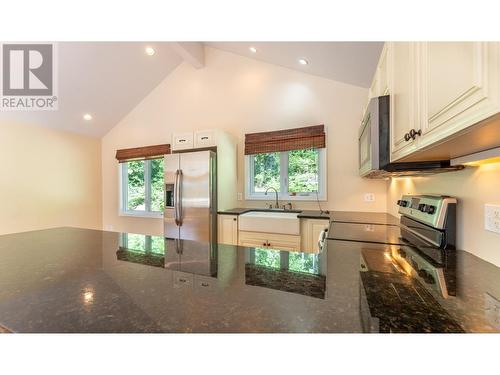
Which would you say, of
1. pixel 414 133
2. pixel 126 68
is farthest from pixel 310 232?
pixel 126 68

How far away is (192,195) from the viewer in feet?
9.64

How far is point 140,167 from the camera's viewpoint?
4.39 m

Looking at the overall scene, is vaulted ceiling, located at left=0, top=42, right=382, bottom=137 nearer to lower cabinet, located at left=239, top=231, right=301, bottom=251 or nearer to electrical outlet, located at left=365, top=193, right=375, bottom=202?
electrical outlet, located at left=365, top=193, right=375, bottom=202

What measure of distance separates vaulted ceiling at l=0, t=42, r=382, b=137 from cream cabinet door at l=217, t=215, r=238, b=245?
208 cm

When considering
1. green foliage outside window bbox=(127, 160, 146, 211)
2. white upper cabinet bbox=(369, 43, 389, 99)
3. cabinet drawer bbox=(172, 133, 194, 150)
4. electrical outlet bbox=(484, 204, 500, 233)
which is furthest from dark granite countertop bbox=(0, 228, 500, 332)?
green foliage outside window bbox=(127, 160, 146, 211)

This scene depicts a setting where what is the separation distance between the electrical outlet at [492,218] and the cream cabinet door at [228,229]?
2.22 meters

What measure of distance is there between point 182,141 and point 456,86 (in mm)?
2981

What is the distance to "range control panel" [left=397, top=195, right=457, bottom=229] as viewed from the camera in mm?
1106

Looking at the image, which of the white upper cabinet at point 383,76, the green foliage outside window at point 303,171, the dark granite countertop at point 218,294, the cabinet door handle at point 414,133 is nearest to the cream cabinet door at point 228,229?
the green foliage outside window at point 303,171

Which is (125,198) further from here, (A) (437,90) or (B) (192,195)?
(A) (437,90)

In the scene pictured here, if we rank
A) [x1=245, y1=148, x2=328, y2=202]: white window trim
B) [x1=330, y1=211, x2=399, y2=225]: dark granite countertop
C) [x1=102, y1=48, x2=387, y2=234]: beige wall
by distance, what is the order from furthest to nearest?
[x1=245, y1=148, x2=328, y2=202]: white window trim < [x1=102, y1=48, x2=387, y2=234]: beige wall < [x1=330, y1=211, x2=399, y2=225]: dark granite countertop
